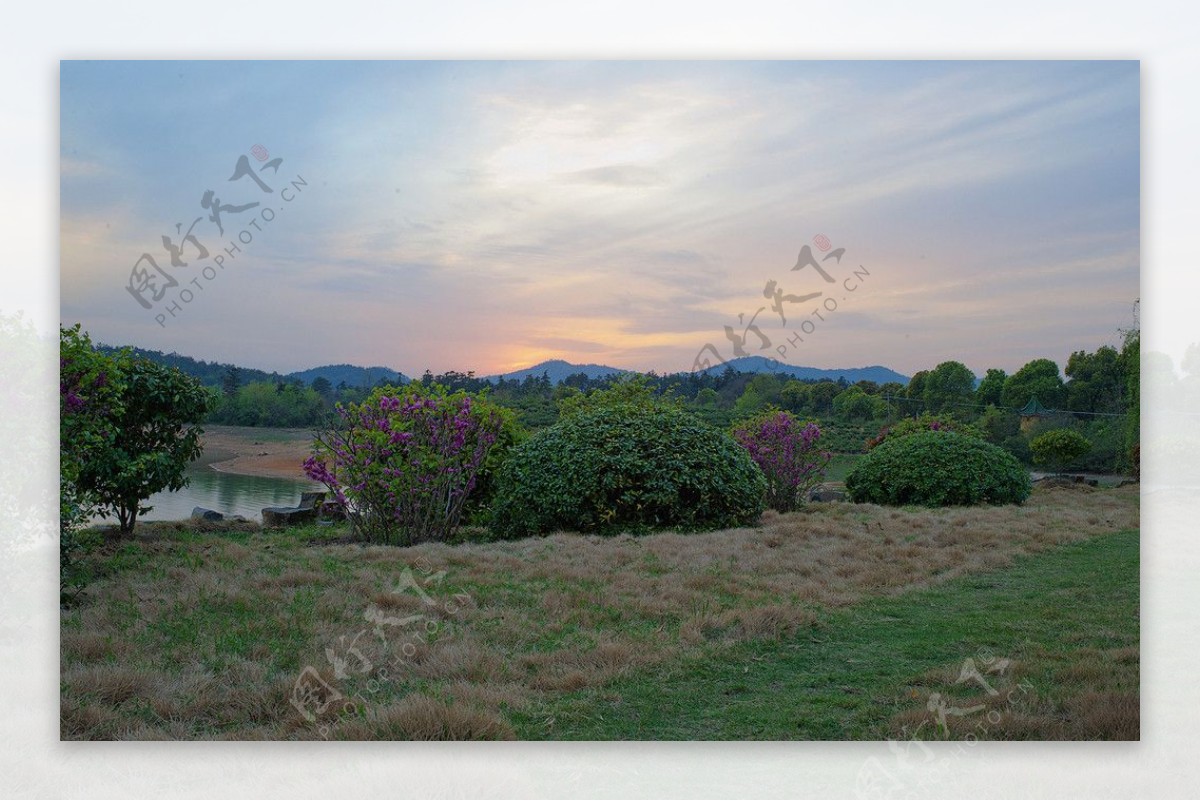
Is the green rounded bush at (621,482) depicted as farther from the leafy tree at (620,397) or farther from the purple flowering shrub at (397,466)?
the leafy tree at (620,397)

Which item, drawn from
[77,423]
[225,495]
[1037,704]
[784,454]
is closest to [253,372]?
[77,423]

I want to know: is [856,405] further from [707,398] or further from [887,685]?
[887,685]

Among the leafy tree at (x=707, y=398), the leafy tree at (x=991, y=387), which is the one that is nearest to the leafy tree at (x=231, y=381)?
the leafy tree at (x=707, y=398)

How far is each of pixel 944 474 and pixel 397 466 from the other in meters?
5.47

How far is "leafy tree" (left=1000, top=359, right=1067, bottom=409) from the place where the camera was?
603 centimetres

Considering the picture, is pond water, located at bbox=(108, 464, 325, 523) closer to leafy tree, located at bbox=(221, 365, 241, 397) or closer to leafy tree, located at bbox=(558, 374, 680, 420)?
leafy tree, located at bbox=(221, 365, 241, 397)

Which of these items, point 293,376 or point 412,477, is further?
point 412,477

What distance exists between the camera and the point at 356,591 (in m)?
4.47

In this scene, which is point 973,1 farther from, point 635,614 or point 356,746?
point 356,746

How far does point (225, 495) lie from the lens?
6523mm

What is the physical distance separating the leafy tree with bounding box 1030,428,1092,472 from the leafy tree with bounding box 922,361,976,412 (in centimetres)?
82

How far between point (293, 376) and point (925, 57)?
4259 millimetres

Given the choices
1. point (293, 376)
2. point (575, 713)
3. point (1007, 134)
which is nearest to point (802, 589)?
point (575, 713)

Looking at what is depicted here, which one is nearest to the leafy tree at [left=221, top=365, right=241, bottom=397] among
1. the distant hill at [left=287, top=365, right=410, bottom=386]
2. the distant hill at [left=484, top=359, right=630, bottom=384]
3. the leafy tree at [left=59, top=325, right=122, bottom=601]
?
the distant hill at [left=287, top=365, right=410, bottom=386]
